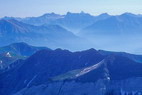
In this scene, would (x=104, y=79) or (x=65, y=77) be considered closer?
(x=104, y=79)

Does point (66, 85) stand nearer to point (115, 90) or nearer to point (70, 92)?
point (70, 92)

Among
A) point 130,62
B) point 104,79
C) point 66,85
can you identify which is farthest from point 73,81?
point 130,62

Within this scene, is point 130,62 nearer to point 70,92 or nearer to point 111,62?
point 111,62

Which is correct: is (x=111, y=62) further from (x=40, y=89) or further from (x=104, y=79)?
(x=40, y=89)

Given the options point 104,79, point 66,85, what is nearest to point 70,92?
point 66,85

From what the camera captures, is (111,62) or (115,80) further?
(111,62)

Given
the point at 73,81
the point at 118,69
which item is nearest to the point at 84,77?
the point at 73,81

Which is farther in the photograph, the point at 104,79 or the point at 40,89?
the point at 40,89
